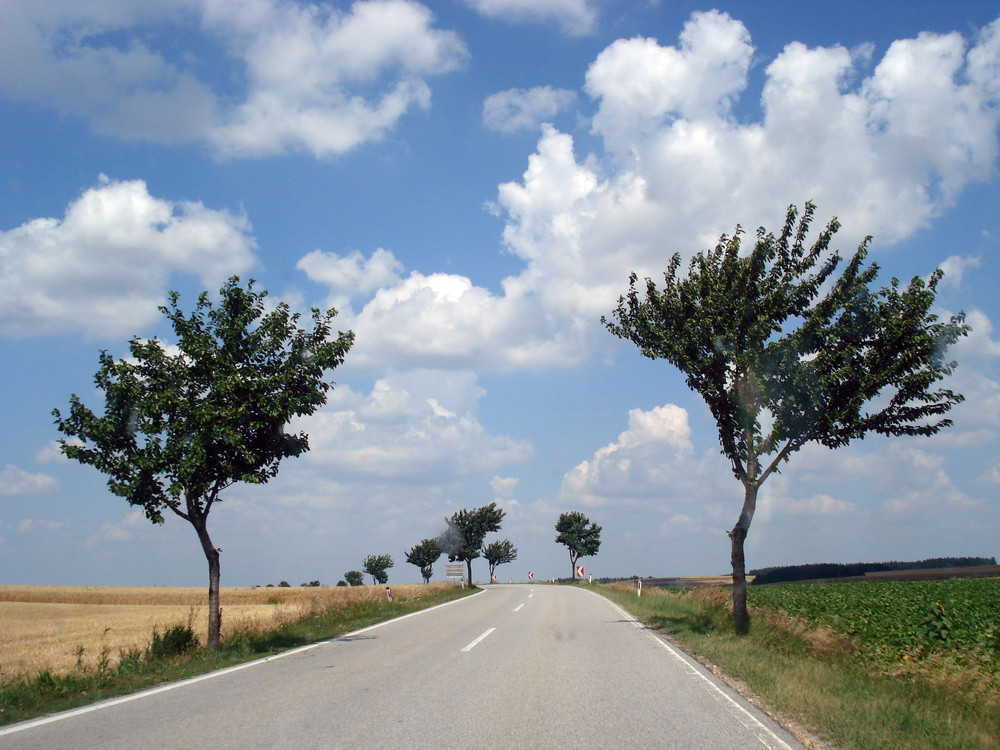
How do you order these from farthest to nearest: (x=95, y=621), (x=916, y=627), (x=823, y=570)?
(x=823, y=570) → (x=95, y=621) → (x=916, y=627)

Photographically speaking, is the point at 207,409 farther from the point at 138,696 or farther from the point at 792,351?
the point at 792,351

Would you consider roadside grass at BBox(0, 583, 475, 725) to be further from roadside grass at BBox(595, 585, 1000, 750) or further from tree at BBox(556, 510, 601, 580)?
tree at BBox(556, 510, 601, 580)

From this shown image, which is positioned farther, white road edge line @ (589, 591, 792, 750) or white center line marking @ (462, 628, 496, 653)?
white center line marking @ (462, 628, 496, 653)

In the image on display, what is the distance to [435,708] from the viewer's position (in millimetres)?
7379

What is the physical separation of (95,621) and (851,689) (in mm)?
31401

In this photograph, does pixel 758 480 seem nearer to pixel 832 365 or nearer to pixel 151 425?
pixel 832 365

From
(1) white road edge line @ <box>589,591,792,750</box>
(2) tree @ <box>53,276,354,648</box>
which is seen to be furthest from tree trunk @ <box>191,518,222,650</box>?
(1) white road edge line @ <box>589,591,792,750</box>

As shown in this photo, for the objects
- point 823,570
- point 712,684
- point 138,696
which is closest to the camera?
point 138,696

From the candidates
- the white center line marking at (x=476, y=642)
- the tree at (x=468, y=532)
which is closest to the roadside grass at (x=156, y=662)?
the white center line marking at (x=476, y=642)

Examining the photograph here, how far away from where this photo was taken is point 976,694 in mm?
8125

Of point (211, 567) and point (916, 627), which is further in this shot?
point (211, 567)

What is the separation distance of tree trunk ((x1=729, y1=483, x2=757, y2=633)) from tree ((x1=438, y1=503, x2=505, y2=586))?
46.3 metres

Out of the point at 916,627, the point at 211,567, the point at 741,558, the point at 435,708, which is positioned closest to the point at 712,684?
the point at 435,708

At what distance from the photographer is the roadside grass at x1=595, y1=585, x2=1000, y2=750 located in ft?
20.7
